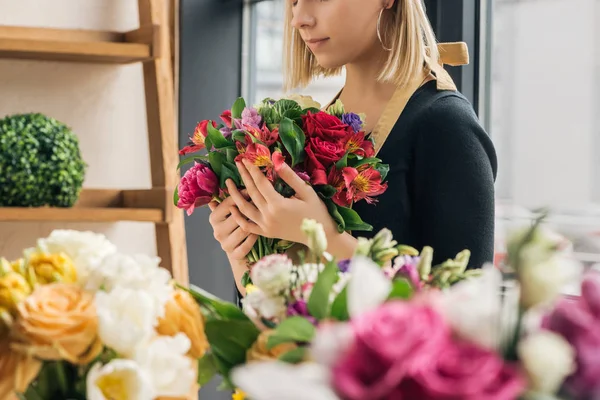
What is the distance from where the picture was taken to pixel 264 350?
24.0 inches

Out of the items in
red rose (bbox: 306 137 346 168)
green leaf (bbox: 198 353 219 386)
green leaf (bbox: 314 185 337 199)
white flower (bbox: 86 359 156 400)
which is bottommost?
green leaf (bbox: 198 353 219 386)

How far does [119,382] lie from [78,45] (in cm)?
162

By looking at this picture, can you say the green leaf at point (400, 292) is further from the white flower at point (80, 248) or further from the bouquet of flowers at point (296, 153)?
A: the bouquet of flowers at point (296, 153)

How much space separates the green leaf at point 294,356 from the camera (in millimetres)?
528

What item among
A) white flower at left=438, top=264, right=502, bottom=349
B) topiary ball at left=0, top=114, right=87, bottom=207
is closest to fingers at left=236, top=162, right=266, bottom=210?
white flower at left=438, top=264, right=502, bottom=349

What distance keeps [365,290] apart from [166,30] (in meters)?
2.01

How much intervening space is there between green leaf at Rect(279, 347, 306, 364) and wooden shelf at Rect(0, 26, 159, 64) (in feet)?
5.59

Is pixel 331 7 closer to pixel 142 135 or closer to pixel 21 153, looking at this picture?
pixel 21 153

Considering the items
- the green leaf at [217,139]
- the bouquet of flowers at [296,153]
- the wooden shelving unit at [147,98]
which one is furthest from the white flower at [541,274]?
the wooden shelving unit at [147,98]

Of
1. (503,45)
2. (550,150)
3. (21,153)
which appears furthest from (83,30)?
(550,150)

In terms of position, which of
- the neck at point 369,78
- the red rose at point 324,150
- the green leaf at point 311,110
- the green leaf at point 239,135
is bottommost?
the red rose at point 324,150

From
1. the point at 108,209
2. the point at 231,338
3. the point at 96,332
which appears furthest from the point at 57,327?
the point at 108,209

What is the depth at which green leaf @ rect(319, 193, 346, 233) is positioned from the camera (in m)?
1.11

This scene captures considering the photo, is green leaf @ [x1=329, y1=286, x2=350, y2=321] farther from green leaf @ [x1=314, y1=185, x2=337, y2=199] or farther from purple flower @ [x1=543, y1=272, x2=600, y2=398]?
green leaf @ [x1=314, y1=185, x2=337, y2=199]
